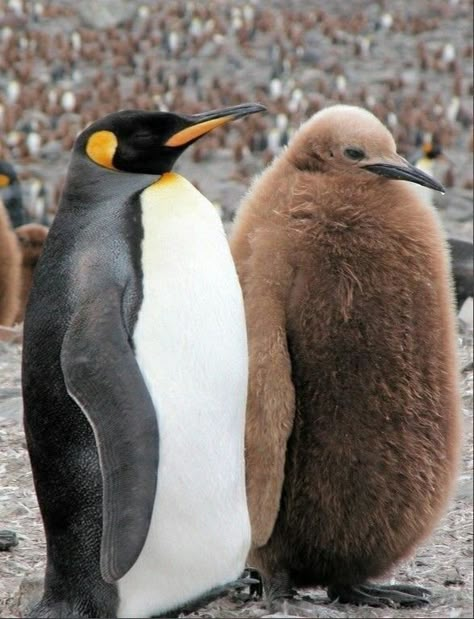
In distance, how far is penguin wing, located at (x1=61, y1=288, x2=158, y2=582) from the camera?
2.77 meters

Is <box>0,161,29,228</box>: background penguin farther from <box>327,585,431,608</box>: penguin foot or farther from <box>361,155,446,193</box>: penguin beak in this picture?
<box>327,585,431,608</box>: penguin foot

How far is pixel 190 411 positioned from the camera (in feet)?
9.80

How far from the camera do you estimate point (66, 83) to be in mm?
20219

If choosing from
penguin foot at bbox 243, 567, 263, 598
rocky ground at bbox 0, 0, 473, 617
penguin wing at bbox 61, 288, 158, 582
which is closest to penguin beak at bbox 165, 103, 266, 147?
penguin wing at bbox 61, 288, 158, 582

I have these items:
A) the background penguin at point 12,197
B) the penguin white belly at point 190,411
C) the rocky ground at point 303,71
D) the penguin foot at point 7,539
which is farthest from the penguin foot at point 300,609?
the background penguin at point 12,197

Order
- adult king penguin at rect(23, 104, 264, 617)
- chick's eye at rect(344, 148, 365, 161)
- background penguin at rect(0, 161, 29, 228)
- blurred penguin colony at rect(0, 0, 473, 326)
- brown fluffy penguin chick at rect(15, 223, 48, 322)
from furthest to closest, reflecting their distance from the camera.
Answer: blurred penguin colony at rect(0, 0, 473, 326)
background penguin at rect(0, 161, 29, 228)
brown fluffy penguin chick at rect(15, 223, 48, 322)
chick's eye at rect(344, 148, 365, 161)
adult king penguin at rect(23, 104, 264, 617)

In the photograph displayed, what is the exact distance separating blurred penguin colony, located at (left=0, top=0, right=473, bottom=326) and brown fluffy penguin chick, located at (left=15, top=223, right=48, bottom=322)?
4.63 m

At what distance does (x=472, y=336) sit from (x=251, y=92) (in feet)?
44.5

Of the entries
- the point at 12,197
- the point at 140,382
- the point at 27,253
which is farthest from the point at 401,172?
the point at 12,197

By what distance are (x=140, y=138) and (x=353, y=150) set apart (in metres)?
0.56

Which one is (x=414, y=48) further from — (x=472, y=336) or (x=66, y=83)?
(x=472, y=336)

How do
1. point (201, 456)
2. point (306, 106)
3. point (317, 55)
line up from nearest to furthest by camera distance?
1. point (201, 456)
2. point (306, 106)
3. point (317, 55)

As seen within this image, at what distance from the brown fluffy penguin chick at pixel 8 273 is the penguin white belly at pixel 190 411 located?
16.0 feet

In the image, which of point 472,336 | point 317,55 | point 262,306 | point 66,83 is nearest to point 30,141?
point 66,83
